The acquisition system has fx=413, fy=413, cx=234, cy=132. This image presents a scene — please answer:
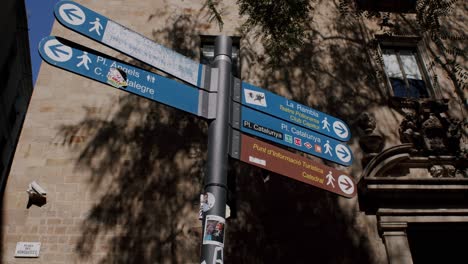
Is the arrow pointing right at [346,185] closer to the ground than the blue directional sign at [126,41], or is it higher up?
closer to the ground

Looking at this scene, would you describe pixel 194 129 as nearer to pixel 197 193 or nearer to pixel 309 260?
pixel 197 193

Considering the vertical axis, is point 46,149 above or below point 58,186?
above

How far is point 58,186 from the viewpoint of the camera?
7.63m

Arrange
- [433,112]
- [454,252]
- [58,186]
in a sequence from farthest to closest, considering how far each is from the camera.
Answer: [454,252], [433,112], [58,186]

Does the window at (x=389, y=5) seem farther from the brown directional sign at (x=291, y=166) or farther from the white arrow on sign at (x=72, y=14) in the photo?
the white arrow on sign at (x=72, y=14)

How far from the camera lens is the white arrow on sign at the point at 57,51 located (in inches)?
144

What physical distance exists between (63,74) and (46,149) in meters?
1.96

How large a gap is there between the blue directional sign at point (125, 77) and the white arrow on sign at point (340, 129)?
178 centimetres

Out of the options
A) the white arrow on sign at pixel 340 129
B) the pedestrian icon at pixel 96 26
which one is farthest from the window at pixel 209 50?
the pedestrian icon at pixel 96 26

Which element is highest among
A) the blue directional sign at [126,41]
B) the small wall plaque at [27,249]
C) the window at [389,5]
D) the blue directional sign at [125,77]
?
the window at [389,5]

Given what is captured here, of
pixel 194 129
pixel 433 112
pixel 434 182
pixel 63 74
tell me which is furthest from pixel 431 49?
pixel 63 74

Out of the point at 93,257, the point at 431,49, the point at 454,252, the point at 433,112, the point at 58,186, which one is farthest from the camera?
the point at 431,49

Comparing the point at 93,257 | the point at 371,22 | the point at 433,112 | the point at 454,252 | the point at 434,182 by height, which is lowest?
the point at 93,257

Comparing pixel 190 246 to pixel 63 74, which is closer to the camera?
pixel 190 246
